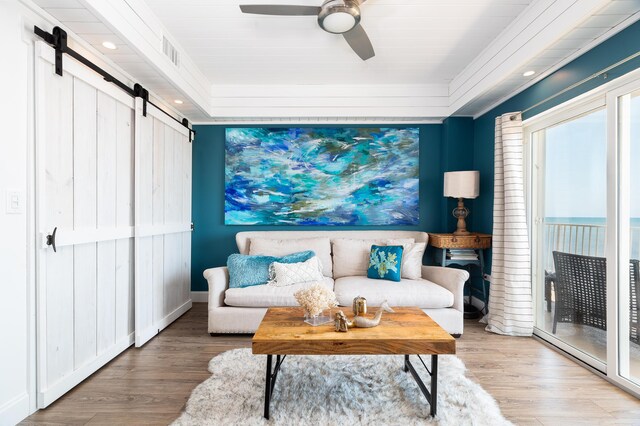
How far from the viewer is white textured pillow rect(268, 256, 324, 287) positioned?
3.28 metres

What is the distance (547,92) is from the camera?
9.43 ft

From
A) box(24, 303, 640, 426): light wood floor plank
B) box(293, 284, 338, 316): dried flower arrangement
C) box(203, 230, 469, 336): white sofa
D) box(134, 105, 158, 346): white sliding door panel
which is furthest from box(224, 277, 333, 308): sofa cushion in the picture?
box(293, 284, 338, 316): dried flower arrangement

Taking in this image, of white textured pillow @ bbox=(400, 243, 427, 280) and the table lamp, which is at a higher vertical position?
the table lamp

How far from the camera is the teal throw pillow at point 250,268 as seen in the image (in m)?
3.27

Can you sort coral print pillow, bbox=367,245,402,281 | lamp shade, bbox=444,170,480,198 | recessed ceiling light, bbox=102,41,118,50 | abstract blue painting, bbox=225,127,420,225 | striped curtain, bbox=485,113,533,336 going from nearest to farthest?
recessed ceiling light, bbox=102,41,118,50, striped curtain, bbox=485,113,533,336, coral print pillow, bbox=367,245,402,281, lamp shade, bbox=444,170,480,198, abstract blue painting, bbox=225,127,420,225

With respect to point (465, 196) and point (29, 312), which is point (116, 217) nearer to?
point (29, 312)

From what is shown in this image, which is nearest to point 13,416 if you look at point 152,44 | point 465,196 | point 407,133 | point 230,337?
point 230,337

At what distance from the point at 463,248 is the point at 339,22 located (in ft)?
8.74

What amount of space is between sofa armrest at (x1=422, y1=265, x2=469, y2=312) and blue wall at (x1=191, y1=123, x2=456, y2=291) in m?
0.95

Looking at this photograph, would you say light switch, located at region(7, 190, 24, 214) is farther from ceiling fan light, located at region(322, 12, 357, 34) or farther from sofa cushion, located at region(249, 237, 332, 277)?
sofa cushion, located at region(249, 237, 332, 277)

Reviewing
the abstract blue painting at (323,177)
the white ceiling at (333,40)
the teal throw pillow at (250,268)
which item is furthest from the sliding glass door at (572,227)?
the teal throw pillow at (250,268)

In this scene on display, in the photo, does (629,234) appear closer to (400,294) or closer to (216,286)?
(400,294)

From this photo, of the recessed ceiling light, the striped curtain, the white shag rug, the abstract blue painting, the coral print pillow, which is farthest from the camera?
the abstract blue painting

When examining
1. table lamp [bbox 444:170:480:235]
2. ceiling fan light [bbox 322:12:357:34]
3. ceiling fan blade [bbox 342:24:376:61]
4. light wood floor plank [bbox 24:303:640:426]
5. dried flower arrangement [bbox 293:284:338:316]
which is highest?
ceiling fan blade [bbox 342:24:376:61]
